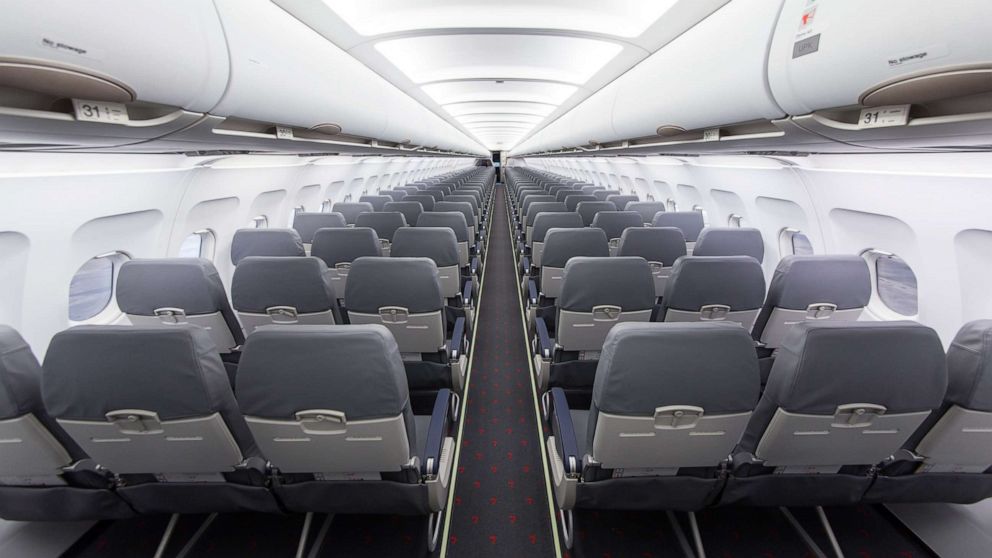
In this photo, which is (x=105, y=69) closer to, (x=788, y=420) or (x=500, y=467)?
(x=788, y=420)

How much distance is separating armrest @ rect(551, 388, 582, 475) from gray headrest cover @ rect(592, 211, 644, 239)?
3.97 meters

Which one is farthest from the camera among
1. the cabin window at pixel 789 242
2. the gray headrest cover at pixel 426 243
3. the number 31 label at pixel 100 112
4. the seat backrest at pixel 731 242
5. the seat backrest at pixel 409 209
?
the seat backrest at pixel 409 209

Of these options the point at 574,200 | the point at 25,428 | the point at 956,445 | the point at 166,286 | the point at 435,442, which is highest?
the point at 574,200

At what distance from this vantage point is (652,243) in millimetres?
4906

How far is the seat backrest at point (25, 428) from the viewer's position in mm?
1787

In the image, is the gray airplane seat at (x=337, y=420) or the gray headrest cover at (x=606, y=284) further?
the gray headrest cover at (x=606, y=284)

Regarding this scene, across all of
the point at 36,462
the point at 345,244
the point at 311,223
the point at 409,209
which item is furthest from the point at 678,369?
the point at 409,209

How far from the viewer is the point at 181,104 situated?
2.03m

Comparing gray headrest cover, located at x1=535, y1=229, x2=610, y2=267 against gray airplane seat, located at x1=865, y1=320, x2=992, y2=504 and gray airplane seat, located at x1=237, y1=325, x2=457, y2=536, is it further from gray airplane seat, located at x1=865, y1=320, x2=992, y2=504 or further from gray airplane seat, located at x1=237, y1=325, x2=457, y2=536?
gray airplane seat, located at x1=865, y1=320, x2=992, y2=504

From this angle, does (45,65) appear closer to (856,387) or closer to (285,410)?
(285,410)

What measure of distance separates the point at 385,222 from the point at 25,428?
5.10 metres

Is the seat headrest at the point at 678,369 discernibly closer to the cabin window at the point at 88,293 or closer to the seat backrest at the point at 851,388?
the seat backrest at the point at 851,388

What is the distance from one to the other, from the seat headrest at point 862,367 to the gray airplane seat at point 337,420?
5.84 feet

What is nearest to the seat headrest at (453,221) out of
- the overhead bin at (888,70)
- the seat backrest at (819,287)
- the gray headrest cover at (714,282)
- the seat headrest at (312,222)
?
the seat headrest at (312,222)
